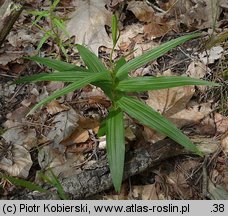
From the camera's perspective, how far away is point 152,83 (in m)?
1.75

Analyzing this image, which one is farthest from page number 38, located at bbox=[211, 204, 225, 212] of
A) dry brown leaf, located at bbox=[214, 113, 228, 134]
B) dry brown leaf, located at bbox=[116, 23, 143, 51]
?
dry brown leaf, located at bbox=[116, 23, 143, 51]

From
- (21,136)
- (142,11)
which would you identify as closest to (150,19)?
(142,11)

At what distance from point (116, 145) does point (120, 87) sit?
0.29 metres

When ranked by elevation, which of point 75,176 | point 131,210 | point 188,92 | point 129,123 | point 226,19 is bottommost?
point 131,210

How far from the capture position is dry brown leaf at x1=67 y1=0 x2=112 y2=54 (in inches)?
103

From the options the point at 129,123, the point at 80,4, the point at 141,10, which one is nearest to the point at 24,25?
the point at 80,4

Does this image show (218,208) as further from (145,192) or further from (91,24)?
(91,24)

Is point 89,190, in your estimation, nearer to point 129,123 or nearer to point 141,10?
point 129,123

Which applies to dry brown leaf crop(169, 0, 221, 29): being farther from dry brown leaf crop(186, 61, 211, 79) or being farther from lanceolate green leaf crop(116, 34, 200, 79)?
lanceolate green leaf crop(116, 34, 200, 79)

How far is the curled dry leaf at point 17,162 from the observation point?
200 cm

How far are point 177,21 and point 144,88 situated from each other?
1.13 m

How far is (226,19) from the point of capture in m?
2.63

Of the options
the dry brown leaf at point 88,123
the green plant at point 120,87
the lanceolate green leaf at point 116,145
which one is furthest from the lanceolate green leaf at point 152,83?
the dry brown leaf at point 88,123

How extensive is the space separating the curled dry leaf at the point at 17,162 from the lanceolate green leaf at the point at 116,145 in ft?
1.81
